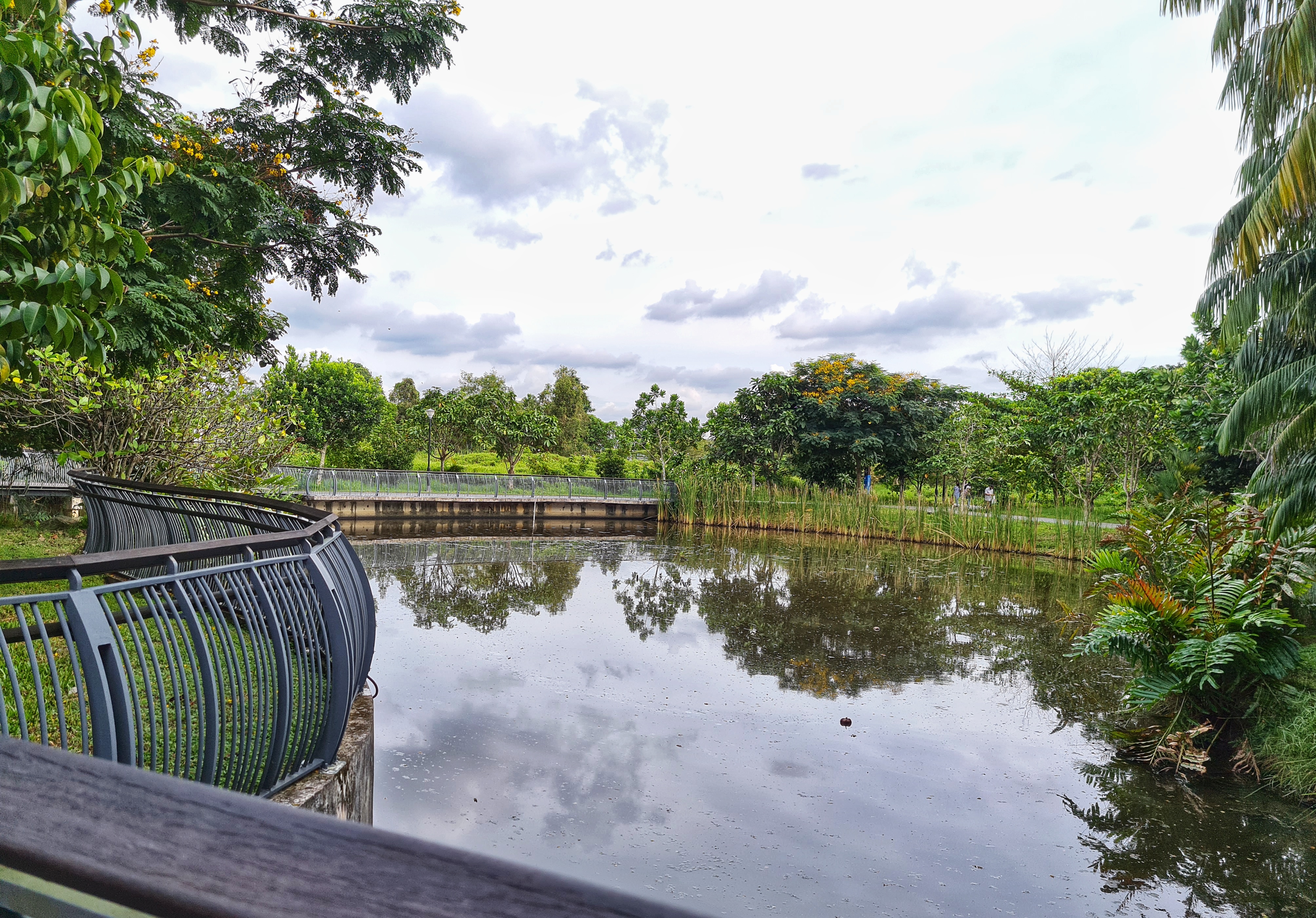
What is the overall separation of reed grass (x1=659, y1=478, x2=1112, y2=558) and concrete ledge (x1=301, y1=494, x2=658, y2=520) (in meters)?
1.68

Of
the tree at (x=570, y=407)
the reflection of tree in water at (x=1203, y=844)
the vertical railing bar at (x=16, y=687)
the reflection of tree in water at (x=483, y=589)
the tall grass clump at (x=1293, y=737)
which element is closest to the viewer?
the vertical railing bar at (x=16, y=687)

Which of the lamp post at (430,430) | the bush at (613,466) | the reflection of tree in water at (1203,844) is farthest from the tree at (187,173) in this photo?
the bush at (613,466)

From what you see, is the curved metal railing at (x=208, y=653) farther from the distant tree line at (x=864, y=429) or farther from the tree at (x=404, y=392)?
the tree at (x=404, y=392)

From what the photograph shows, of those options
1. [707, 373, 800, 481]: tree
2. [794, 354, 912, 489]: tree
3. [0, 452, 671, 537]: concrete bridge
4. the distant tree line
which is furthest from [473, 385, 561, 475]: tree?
[794, 354, 912, 489]: tree

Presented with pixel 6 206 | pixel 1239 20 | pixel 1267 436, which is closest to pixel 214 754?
pixel 6 206

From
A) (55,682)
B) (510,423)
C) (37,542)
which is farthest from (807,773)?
(510,423)

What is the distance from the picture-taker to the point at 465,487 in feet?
85.8

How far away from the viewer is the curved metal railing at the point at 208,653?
83.9 inches

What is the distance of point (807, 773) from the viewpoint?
5320mm

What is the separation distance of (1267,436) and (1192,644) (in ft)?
27.1

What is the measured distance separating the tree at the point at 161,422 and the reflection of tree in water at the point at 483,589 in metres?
2.75

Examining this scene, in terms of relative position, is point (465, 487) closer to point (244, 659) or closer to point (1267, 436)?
point (1267, 436)

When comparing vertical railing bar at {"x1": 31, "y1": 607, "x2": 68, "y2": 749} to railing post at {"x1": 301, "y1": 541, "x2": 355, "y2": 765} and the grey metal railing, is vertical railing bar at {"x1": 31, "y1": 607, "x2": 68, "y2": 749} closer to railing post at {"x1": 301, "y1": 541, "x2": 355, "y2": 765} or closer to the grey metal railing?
railing post at {"x1": 301, "y1": 541, "x2": 355, "y2": 765}

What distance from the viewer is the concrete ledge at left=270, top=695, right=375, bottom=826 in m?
3.38
